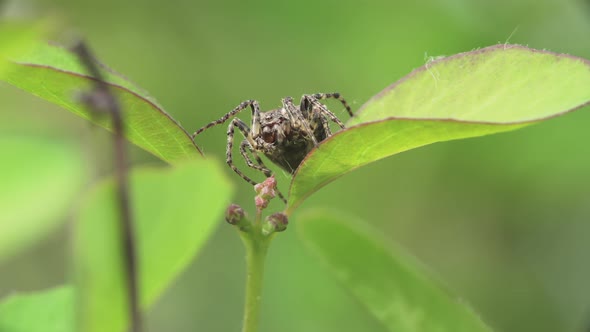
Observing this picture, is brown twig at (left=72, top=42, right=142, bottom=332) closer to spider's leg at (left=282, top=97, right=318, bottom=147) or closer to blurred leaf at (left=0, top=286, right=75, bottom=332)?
blurred leaf at (left=0, top=286, right=75, bottom=332)

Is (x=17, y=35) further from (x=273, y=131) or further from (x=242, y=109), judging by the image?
(x=242, y=109)

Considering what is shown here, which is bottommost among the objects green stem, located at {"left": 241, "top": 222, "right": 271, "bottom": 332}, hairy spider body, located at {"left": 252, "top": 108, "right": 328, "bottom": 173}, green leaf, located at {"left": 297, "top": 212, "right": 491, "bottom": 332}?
green leaf, located at {"left": 297, "top": 212, "right": 491, "bottom": 332}

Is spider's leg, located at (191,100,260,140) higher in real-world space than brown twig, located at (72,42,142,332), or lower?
higher

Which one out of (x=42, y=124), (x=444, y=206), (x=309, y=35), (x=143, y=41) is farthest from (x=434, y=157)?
(x=42, y=124)

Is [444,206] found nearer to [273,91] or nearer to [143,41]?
[273,91]

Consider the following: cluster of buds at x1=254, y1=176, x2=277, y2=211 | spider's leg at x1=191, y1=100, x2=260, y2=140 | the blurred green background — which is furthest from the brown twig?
the blurred green background

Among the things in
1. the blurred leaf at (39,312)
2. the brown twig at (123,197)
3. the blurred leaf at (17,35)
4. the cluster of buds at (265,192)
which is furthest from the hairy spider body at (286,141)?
the blurred leaf at (17,35)
